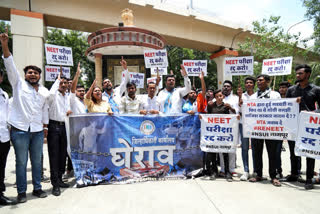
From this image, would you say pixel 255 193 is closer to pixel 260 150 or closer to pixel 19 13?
pixel 260 150

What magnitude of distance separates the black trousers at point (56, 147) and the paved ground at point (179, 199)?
36 cm

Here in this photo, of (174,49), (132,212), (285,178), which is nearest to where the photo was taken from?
(132,212)

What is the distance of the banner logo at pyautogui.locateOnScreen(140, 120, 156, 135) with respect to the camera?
450 cm

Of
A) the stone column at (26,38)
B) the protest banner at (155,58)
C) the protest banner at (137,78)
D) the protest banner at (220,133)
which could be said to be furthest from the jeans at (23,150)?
the stone column at (26,38)

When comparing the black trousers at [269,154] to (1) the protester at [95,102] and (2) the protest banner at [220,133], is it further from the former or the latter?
(1) the protester at [95,102]

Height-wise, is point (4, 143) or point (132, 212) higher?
point (4, 143)

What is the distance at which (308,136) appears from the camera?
400 centimetres

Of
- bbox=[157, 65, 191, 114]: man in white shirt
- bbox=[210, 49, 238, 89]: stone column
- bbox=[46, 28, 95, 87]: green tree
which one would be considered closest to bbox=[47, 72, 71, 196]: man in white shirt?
bbox=[157, 65, 191, 114]: man in white shirt

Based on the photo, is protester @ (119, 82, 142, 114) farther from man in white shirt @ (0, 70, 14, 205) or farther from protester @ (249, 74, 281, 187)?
protester @ (249, 74, 281, 187)

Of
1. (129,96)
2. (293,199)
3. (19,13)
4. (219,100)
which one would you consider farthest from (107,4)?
(293,199)

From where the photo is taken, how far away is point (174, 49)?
80.5 feet

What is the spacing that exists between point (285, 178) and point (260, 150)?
797 millimetres

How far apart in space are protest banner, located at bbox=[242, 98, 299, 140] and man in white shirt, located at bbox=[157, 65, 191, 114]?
4.44 ft

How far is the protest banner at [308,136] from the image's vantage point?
3.92 metres
